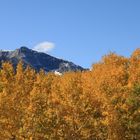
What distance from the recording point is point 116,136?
60219mm

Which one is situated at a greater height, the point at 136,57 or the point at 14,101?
the point at 136,57

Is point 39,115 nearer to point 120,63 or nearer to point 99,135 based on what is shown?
point 99,135

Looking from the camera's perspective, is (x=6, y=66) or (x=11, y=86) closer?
(x=11, y=86)

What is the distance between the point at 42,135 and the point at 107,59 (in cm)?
4138

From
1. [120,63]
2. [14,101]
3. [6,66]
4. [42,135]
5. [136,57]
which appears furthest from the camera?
[136,57]

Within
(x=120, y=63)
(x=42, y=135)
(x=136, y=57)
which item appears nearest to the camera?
(x=42, y=135)

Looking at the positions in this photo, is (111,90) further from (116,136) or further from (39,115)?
(39,115)

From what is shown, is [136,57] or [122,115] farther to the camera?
[136,57]

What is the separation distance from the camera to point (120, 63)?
299ft

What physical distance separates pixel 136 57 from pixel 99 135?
137ft

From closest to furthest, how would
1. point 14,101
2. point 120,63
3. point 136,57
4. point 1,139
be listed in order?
1. point 1,139
2. point 14,101
3. point 120,63
4. point 136,57

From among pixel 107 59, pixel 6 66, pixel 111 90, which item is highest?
pixel 107 59

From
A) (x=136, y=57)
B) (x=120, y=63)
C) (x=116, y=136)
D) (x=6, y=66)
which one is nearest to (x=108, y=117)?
(x=116, y=136)

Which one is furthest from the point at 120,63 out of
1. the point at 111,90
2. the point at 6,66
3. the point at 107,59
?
the point at 111,90
